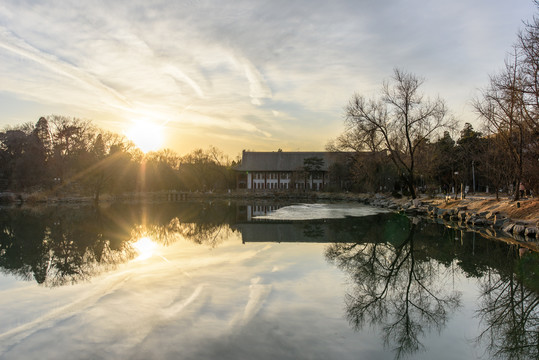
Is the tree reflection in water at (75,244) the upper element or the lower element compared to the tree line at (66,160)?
lower

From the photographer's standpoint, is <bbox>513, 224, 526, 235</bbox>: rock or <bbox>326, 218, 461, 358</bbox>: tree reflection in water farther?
<bbox>513, 224, 526, 235</bbox>: rock

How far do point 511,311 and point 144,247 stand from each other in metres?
10.3

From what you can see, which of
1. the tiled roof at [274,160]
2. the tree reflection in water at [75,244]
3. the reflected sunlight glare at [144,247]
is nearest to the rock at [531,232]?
the tree reflection in water at [75,244]

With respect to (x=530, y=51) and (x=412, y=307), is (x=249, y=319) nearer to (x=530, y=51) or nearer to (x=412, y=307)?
(x=412, y=307)

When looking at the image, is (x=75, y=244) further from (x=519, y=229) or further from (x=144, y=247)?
(x=519, y=229)

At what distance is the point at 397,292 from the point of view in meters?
7.44

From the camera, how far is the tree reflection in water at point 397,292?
5.60 meters

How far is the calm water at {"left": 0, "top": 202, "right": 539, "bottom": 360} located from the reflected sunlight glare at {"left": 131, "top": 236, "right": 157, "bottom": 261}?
0.10 metres

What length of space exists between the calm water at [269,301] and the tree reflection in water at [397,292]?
3 centimetres

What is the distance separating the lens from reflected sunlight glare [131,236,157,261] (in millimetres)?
11078

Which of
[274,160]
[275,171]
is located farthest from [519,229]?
[274,160]

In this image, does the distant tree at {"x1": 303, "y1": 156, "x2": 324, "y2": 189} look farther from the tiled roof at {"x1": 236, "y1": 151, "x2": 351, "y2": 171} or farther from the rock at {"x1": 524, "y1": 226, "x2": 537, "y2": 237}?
the rock at {"x1": 524, "y1": 226, "x2": 537, "y2": 237}

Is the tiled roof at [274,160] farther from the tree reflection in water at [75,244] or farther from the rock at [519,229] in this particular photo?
the rock at [519,229]

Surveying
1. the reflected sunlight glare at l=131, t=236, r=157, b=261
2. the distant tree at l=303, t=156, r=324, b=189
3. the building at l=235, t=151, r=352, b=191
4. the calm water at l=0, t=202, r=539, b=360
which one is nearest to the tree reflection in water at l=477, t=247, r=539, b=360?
the calm water at l=0, t=202, r=539, b=360
